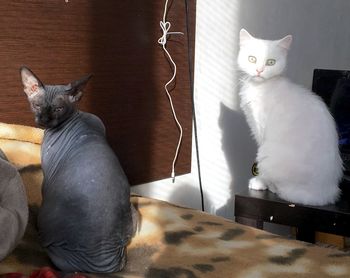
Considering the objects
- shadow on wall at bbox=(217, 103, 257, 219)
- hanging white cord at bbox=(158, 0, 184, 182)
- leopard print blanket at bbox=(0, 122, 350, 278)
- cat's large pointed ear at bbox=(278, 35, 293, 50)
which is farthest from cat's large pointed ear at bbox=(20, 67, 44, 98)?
shadow on wall at bbox=(217, 103, 257, 219)

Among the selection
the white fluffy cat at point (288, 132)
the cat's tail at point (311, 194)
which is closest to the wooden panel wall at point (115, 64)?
the white fluffy cat at point (288, 132)

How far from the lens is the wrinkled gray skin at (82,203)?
2.78 ft

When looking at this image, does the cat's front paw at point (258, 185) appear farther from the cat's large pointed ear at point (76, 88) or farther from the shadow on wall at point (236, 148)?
the cat's large pointed ear at point (76, 88)

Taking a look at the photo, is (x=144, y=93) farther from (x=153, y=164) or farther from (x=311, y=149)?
(x=311, y=149)

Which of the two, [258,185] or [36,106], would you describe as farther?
[258,185]

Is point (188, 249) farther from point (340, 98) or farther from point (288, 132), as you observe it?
point (340, 98)

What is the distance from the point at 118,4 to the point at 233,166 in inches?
32.9

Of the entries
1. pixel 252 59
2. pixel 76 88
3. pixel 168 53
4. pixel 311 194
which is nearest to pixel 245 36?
pixel 252 59

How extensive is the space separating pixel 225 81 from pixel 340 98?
0.46 meters

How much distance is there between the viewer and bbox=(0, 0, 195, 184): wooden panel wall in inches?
45.1

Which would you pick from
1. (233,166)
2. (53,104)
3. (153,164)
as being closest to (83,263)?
(53,104)

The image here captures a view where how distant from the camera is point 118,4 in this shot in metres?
1.35

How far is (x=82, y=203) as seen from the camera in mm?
845

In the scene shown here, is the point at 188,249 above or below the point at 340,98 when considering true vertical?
below
